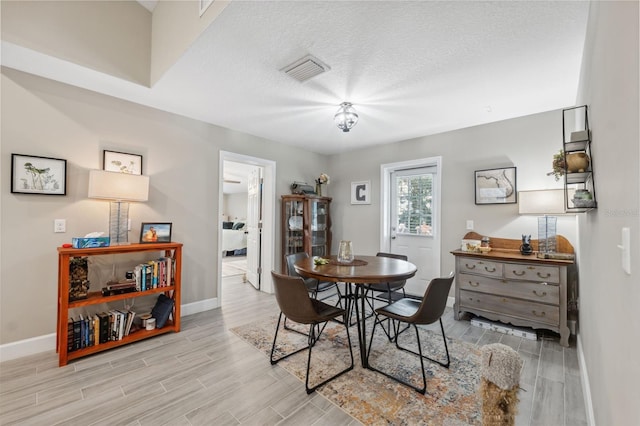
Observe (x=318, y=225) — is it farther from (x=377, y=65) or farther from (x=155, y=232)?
(x=377, y=65)

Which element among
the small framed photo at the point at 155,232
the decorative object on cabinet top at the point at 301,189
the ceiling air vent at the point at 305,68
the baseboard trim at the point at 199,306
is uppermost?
the ceiling air vent at the point at 305,68

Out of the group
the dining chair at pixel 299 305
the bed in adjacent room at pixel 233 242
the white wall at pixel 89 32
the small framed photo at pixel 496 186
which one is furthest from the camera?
the bed in adjacent room at pixel 233 242

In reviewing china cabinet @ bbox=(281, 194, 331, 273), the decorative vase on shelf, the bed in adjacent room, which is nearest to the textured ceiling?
the decorative vase on shelf

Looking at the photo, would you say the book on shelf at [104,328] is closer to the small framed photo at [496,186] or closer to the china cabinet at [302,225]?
the china cabinet at [302,225]

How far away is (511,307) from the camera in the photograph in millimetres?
2914

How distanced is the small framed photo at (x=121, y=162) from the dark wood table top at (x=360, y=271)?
216 cm

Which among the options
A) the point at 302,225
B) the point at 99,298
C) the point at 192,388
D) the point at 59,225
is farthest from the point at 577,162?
the point at 59,225

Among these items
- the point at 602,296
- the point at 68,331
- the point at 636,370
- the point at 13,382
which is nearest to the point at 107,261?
the point at 68,331

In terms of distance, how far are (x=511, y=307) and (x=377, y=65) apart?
2.83m

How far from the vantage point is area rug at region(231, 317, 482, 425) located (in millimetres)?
1735

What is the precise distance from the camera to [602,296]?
132 cm

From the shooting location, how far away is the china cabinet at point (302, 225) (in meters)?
4.57

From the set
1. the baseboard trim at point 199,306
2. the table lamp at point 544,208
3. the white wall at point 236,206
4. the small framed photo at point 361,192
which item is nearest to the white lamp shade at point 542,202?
the table lamp at point 544,208

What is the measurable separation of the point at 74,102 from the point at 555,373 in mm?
4974
